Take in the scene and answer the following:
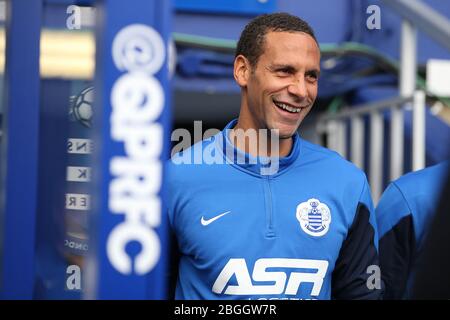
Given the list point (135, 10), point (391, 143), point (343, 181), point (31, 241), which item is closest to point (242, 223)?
point (343, 181)

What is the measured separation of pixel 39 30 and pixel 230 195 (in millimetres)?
650

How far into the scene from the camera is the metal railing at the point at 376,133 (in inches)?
107

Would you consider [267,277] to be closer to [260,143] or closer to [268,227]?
[268,227]

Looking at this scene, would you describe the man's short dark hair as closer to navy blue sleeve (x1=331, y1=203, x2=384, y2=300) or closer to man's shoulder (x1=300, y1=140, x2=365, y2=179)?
man's shoulder (x1=300, y1=140, x2=365, y2=179)

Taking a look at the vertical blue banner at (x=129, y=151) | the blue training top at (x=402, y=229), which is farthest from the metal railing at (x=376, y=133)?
the vertical blue banner at (x=129, y=151)

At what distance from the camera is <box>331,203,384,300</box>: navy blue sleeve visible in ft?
6.30

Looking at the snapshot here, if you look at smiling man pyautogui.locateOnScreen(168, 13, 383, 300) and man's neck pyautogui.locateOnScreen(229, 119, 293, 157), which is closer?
smiling man pyautogui.locateOnScreen(168, 13, 383, 300)

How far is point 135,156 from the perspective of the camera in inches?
50.0

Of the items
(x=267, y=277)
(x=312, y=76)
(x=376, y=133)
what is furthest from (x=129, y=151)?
(x=376, y=133)

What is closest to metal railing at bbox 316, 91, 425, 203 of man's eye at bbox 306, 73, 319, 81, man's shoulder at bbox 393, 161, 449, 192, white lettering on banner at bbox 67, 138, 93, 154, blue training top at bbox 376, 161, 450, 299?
man's shoulder at bbox 393, 161, 449, 192

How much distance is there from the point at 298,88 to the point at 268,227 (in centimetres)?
35

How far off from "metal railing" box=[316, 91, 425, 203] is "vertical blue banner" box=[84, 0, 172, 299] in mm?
1625

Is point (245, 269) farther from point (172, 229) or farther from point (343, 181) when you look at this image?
point (343, 181)

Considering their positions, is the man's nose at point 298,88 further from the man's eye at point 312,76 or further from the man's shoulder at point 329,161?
the man's shoulder at point 329,161
